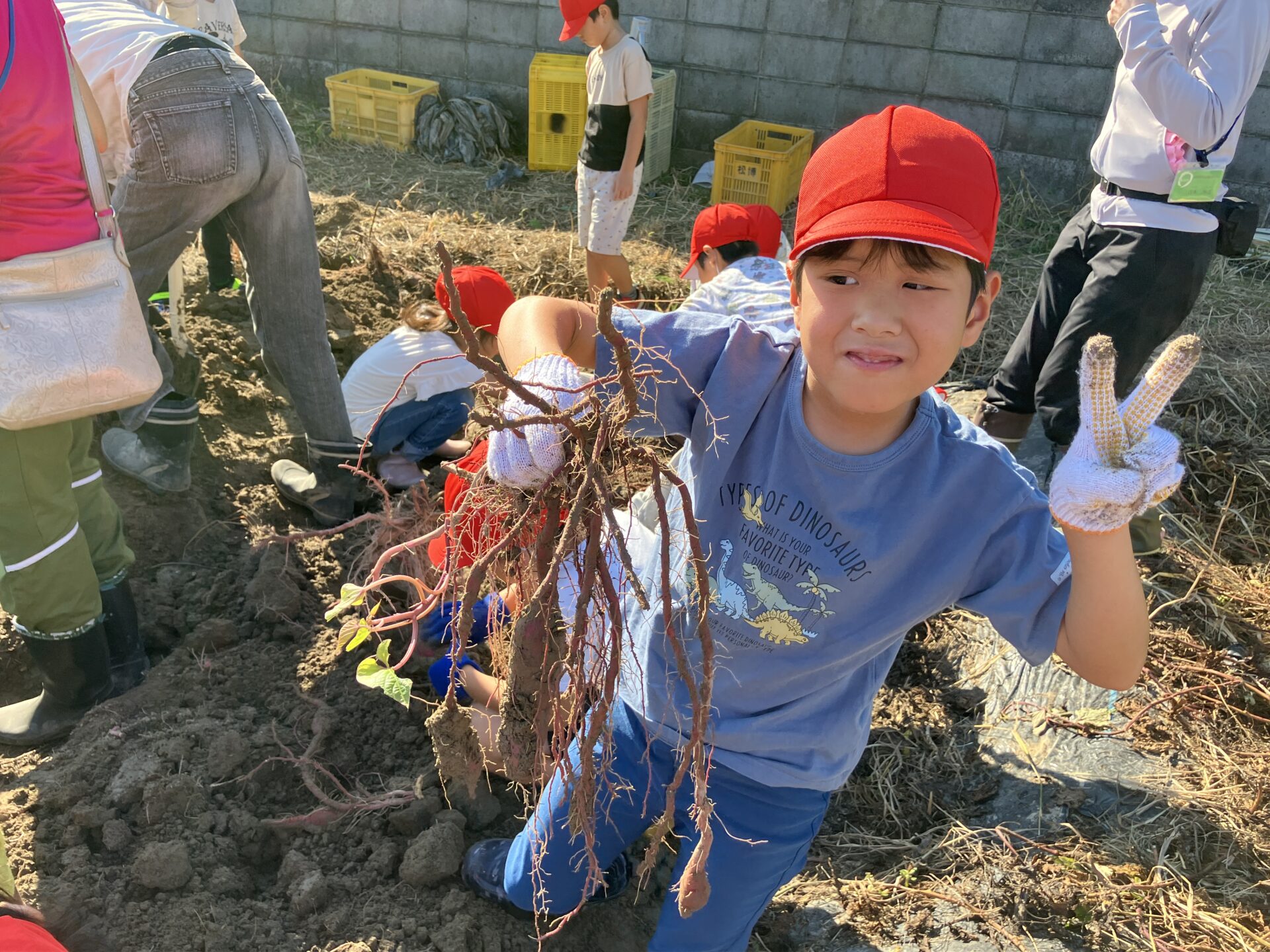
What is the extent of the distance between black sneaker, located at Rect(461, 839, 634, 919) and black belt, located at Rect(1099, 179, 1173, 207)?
7.85ft

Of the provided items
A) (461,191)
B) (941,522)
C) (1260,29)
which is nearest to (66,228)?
(941,522)

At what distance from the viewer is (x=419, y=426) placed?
140 inches

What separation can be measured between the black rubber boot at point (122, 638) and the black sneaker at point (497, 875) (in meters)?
1.05

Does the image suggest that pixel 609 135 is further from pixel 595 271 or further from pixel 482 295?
pixel 482 295

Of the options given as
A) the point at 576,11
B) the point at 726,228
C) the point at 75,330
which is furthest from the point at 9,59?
the point at 576,11

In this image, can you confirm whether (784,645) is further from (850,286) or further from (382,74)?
(382,74)

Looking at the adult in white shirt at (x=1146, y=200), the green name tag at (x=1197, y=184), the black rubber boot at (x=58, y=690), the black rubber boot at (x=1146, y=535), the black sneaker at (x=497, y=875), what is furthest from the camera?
the black rubber boot at (x=1146, y=535)

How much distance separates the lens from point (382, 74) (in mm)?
7000

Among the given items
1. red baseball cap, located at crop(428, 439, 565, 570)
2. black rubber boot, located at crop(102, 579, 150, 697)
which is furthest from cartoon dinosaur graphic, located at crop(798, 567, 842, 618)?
black rubber boot, located at crop(102, 579, 150, 697)

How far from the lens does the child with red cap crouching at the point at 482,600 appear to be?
1514 millimetres

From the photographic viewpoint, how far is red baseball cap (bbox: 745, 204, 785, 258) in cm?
370

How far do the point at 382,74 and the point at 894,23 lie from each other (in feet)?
→ 11.6

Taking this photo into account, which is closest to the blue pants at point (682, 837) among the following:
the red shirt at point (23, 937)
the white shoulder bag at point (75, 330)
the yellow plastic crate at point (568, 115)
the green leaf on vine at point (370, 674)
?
the green leaf on vine at point (370, 674)

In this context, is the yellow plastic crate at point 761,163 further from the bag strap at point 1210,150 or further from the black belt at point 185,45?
the black belt at point 185,45
